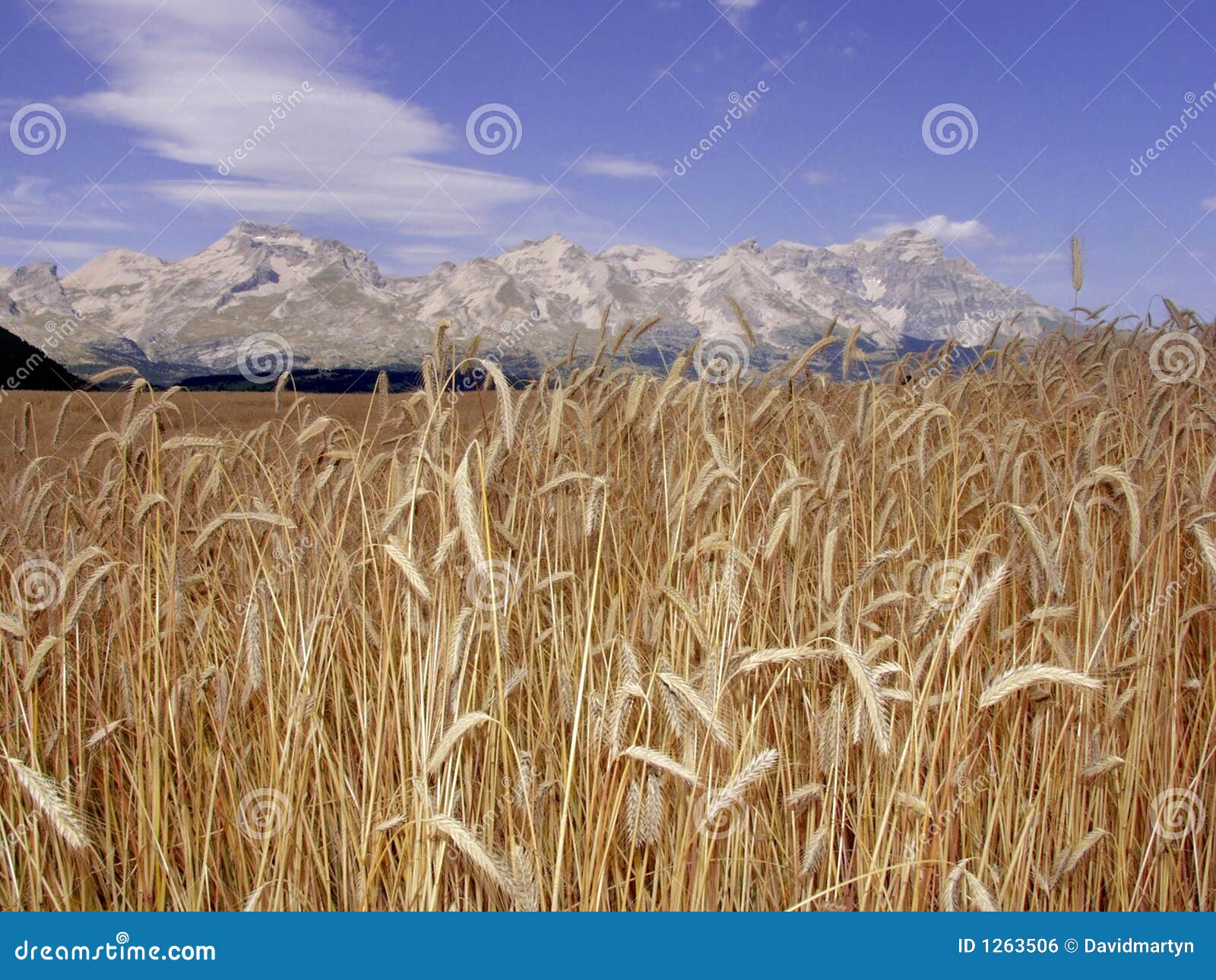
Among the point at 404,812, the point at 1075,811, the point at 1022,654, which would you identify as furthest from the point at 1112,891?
the point at 404,812

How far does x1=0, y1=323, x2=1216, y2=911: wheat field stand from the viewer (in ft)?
5.17

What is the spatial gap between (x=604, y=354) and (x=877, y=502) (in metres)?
1.35

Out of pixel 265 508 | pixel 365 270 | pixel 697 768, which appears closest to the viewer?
pixel 697 768

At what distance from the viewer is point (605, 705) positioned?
1678mm

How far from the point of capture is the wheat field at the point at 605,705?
5.17ft

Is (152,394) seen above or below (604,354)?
below

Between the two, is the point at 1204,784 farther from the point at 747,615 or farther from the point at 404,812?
the point at 404,812

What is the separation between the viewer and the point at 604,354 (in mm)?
3551

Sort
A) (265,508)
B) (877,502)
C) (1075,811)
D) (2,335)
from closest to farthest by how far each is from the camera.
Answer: (1075,811), (265,508), (877,502), (2,335)

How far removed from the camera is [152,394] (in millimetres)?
2141

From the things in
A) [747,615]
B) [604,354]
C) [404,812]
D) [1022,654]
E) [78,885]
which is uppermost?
[604,354]

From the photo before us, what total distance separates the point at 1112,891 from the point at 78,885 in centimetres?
238

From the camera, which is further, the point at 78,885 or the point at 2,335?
the point at 2,335

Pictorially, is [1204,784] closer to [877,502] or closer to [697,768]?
[877,502]
